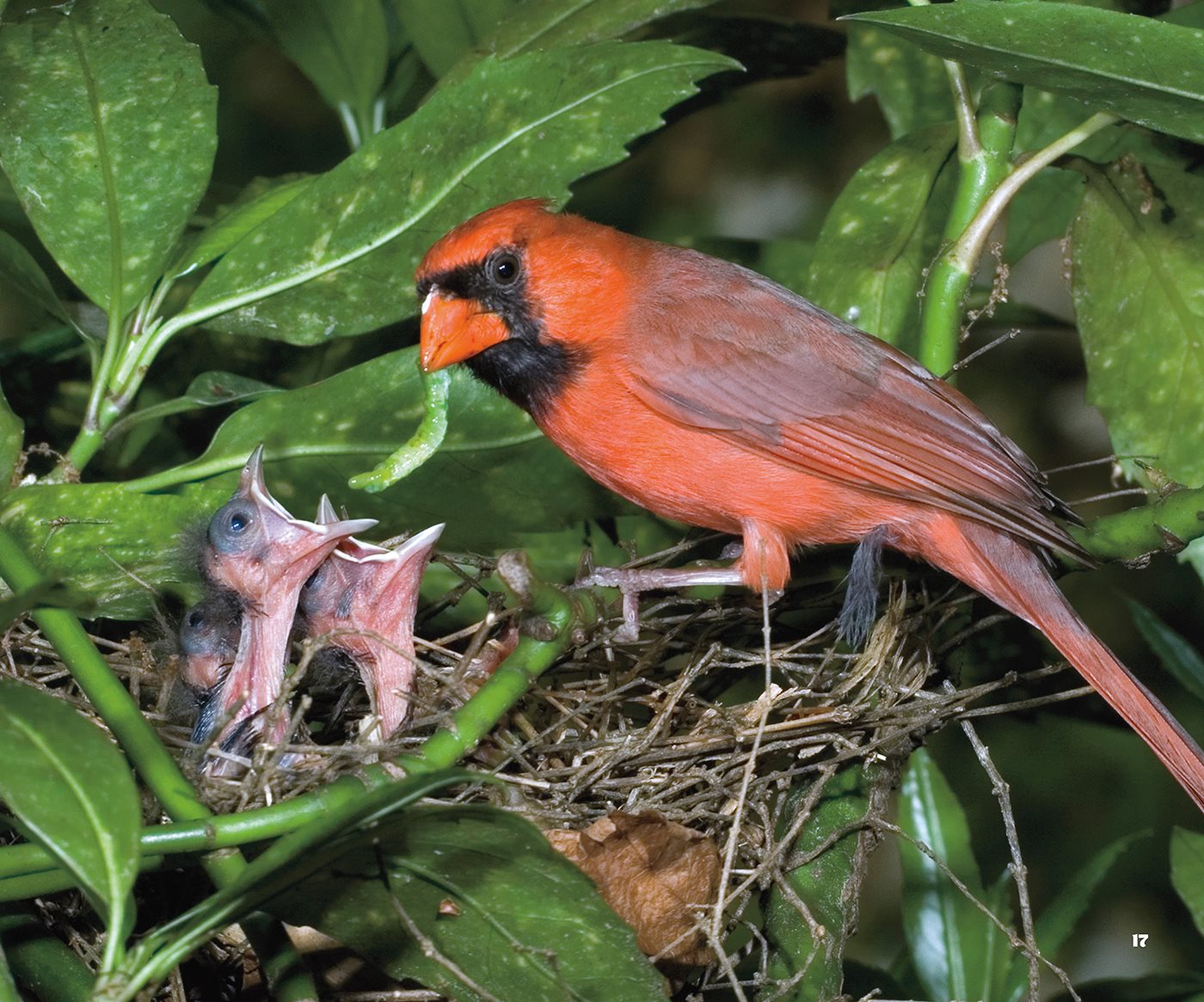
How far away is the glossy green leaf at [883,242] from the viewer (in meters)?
2.15

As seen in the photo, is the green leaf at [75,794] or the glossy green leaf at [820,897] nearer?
the green leaf at [75,794]

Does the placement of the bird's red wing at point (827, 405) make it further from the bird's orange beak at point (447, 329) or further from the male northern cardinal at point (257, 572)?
the male northern cardinal at point (257, 572)

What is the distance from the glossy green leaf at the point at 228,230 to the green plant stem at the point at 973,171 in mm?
944

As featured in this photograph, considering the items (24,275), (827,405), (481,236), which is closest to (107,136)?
(24,275)

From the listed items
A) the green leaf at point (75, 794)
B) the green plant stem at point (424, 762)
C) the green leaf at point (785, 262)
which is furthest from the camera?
the green leaf at point (785, 262)

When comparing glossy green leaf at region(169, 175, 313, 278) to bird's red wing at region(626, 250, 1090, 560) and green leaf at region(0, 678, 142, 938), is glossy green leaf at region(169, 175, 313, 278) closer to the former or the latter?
bird's red wing at region(626, 250, 1090, 560)

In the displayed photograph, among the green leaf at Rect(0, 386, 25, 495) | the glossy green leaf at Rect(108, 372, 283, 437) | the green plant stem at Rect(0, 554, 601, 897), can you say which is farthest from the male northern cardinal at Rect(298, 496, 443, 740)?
the green plant stem at Rect(0, 554, 601, 897)

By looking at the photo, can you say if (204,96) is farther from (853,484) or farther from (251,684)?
(853,484)

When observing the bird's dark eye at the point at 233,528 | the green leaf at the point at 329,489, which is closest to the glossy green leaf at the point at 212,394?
the green leaf at the point at 329,489

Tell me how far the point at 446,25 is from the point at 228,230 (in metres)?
0.61

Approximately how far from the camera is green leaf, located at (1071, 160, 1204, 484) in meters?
1.99

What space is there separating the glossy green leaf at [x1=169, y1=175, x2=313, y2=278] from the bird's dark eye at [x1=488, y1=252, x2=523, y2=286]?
33cm

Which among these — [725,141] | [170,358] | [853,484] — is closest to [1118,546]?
[853,484]

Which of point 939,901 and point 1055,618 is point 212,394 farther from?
point 939,901
